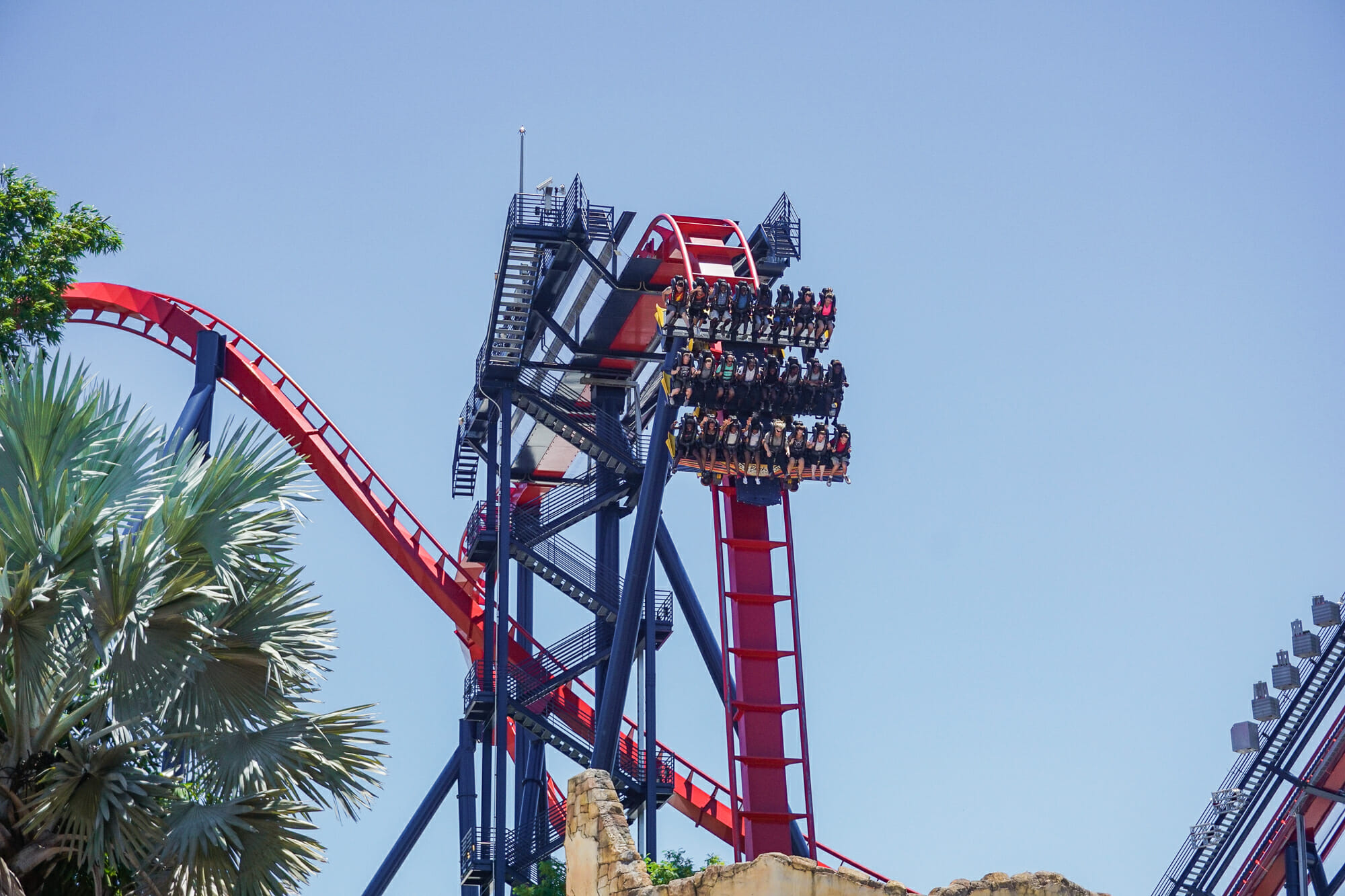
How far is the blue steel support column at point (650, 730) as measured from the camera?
2594cm

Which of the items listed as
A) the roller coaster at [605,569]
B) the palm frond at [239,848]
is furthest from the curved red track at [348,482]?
the palm frond at [239,848]

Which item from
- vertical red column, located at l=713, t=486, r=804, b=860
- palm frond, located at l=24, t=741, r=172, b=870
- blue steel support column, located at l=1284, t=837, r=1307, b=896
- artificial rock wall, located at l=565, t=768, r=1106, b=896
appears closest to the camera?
artificial rock wall, located at l=565, t=768, r=1106, b=896

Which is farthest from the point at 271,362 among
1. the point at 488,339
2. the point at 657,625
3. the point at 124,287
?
the point at 657,625

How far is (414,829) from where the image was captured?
29766 millimetres

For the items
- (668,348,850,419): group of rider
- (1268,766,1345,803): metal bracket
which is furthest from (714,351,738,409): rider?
(1268,766,1345,803): metal bracket

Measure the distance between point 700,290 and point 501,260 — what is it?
3408 millimetres

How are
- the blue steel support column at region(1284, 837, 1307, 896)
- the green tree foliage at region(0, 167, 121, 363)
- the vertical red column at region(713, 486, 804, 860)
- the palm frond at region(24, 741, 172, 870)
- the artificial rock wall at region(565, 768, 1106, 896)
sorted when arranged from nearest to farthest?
the artificial rock wall at region(565, 768, 1106, 896)
the palm frond at region(24, 741, 172, 870)
the green tree foliage at region(0, 167, 121, 363)
the vertical red column at region(713, 486, 804, 860)
the blue steel support column at region(1284, 837, 1307, 896)

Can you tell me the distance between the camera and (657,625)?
27.8 meters

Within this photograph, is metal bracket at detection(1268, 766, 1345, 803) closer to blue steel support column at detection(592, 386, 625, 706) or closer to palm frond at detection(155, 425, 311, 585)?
blue steel support column at detection(592, 386, 625, 706)

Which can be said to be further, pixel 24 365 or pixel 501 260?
pixel 501 260

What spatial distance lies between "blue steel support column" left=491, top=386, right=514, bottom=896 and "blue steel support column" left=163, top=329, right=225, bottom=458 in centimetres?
509

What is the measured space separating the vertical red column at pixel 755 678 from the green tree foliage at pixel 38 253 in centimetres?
958

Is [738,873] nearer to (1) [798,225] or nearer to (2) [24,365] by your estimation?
(2) [24,365]

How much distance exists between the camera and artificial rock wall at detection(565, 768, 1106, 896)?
11.8m
